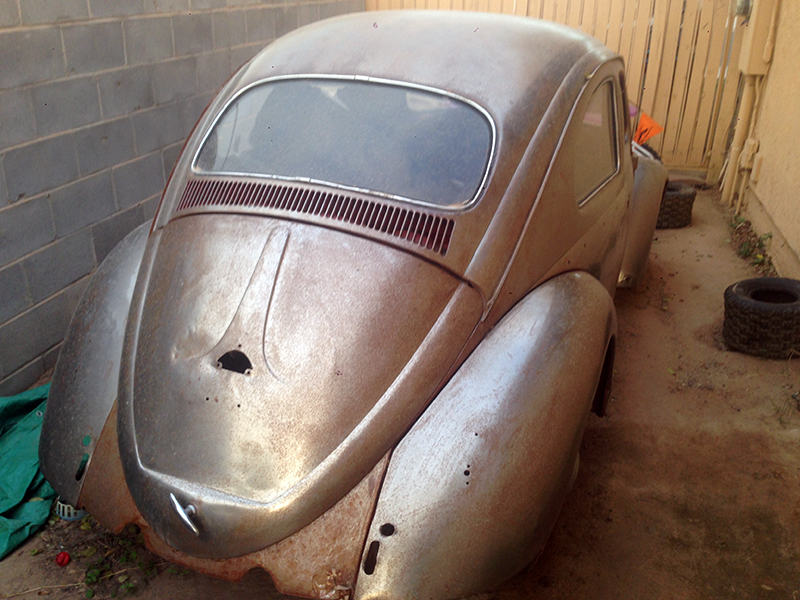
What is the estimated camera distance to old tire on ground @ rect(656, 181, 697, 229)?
6012mm

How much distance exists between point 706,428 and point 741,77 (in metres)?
4.75

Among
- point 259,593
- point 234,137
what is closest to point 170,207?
point 234,137

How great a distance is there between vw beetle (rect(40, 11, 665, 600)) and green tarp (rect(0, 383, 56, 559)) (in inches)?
18.7

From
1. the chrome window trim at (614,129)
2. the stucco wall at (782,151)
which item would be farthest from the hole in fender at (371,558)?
the stucco wall at (782,151)

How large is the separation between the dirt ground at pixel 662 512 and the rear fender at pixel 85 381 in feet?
1.42

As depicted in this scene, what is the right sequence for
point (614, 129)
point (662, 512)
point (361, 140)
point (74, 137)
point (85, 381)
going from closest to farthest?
point (85, 381) → point (361, 140) → point (662, 512) → point (614, 129) → point (74, 137)

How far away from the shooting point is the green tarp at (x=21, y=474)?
8.87 feet

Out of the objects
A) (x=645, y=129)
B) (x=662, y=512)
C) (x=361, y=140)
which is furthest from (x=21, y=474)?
(x=645, y=129)

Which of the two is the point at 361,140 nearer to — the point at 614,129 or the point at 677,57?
the point at 614,129

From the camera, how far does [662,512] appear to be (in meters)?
2.86

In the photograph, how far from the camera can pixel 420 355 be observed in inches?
87.2

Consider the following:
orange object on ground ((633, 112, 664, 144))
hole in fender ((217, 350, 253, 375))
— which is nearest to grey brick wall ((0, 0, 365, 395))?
hole in fender ((217, 350, 253, 375))

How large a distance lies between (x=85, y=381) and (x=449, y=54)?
1838 millimetres

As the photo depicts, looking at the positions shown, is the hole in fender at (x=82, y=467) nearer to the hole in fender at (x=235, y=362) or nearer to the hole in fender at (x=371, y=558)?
the hole in fender at (x=235, y=362)
